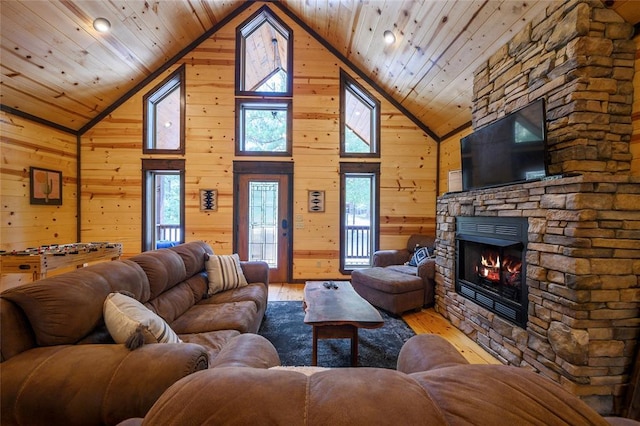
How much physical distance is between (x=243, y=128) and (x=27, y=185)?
10.7 feet

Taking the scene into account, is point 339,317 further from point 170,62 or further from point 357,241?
point 170,62

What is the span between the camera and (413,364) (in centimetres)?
111

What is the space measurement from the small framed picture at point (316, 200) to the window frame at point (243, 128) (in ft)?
2.77

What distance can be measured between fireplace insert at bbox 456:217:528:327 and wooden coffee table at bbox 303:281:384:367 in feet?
4.13

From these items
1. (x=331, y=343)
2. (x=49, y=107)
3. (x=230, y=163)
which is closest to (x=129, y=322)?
(x=331, y=343)

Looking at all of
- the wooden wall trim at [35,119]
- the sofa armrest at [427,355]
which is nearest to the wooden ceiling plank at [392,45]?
the sofa armrest at [427,355]

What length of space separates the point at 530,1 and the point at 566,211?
1851 mm

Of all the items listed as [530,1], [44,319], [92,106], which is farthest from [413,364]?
[92,106]

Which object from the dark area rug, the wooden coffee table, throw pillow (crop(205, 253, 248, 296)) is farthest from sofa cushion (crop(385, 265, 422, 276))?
throw pillow (crop(205, 253, 248, 296))

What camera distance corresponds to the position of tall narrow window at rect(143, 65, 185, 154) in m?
4.64

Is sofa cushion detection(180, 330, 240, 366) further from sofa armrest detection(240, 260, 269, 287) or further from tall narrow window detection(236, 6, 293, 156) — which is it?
tall narrow window detection(236, 6, 293, 156)

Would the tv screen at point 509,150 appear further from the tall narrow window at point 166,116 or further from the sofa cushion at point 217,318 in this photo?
the tall narrow window at point 166,116

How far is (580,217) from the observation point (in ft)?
5.77

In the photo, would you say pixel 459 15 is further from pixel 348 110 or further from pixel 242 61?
pixel 242 61
